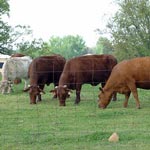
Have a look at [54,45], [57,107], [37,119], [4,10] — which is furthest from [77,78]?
[54,45]

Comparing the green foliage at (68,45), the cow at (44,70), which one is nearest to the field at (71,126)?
the cow at (44,70)

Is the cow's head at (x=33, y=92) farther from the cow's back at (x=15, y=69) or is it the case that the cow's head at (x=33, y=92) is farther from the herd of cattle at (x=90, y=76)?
the cow's back at (x=15, y=69)

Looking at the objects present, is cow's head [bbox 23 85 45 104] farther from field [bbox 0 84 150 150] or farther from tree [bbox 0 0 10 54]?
tree [bbox 0 0 10 54]

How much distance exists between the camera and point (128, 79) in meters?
14.4

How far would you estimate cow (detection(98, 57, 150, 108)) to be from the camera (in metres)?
14.3

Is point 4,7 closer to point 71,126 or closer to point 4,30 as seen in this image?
point 4,30

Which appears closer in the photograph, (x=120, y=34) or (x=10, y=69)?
(x=10, y=69)

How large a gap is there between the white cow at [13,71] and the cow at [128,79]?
6.21 m

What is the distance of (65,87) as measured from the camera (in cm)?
1533

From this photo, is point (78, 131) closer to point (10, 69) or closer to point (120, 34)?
point (10, 69)

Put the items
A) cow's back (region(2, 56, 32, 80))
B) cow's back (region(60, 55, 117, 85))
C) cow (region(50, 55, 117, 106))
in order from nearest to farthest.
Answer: cow (region(50, 55, 117, 106)), cow's back (region(60, 55, 117, 85)), cow's back (region(2, 56, 32, 80))

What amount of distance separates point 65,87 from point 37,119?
3805mm

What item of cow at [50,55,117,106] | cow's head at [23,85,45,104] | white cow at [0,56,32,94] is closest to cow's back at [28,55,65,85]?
cow's head at [23,85,45,104]

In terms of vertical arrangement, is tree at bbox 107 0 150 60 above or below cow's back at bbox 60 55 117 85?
above
